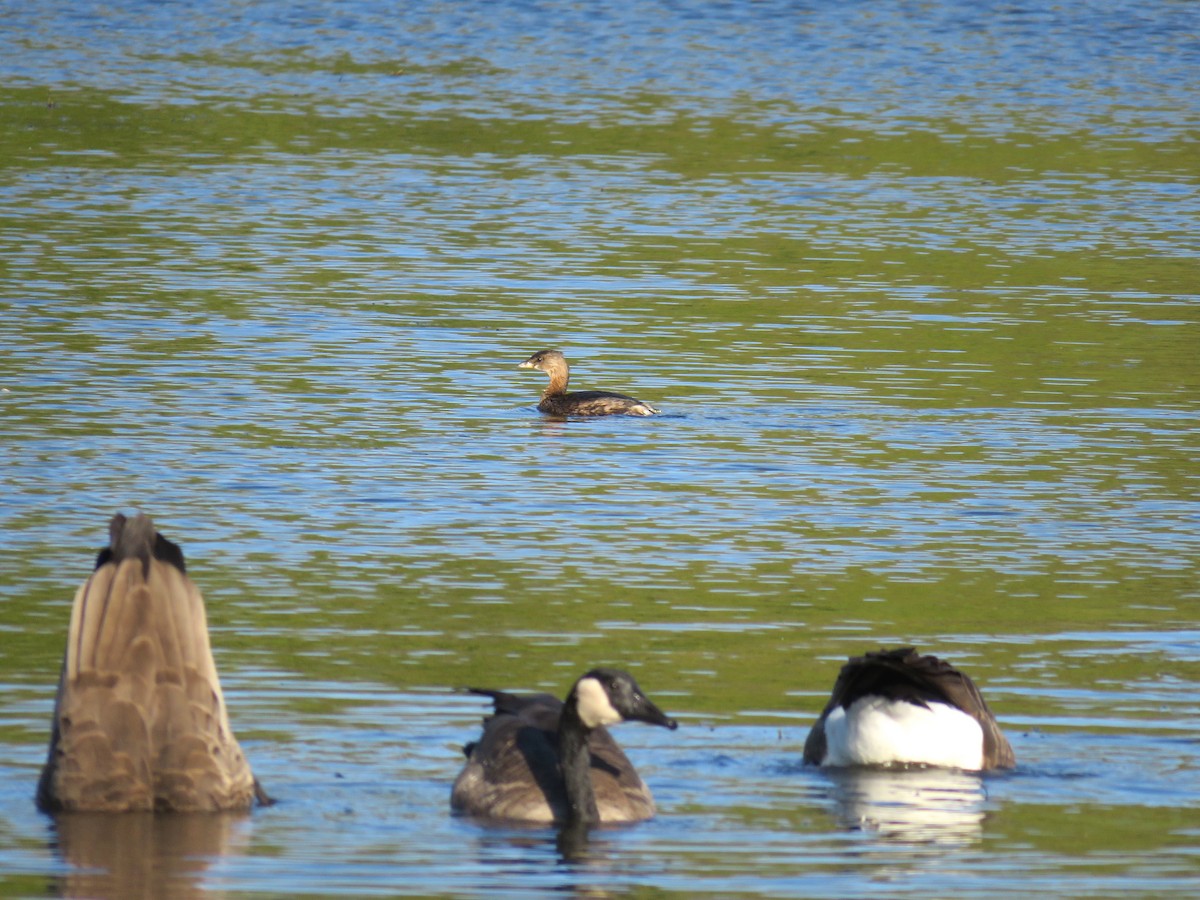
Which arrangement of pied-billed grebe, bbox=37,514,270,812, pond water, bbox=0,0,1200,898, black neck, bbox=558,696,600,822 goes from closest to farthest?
1. pied-billed grebe, bbox=37,514,270,812
2. black neck, bbox=558,696,600,822
3. pond water, bbox=0,0,1200,898

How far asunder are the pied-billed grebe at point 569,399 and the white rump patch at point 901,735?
9398mm

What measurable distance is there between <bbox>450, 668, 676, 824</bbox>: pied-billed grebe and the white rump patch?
101 centimetres

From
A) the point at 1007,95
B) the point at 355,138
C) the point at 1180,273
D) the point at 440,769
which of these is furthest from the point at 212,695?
the point at 1007,95

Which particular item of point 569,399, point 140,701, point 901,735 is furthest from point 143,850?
point 569,399

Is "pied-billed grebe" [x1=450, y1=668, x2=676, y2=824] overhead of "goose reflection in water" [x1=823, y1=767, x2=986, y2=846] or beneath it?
overhead

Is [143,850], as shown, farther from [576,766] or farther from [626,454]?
[626,454]

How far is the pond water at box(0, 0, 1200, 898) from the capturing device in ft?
32.1

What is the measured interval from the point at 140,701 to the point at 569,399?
429 inches

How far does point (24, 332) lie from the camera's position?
21.7m

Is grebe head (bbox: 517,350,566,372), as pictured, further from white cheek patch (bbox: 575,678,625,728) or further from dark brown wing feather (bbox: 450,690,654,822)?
white cheek patch (bbox: 575,678,625,728)

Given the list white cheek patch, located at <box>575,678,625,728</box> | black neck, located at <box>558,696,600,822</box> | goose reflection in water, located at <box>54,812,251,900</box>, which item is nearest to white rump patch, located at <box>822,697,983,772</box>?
black neck, located at <box>558,696,600,822</box>

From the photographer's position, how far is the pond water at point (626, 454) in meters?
9.77

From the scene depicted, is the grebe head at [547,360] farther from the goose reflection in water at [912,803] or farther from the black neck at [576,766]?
the black neck at [576,766]

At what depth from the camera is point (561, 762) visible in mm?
9875
